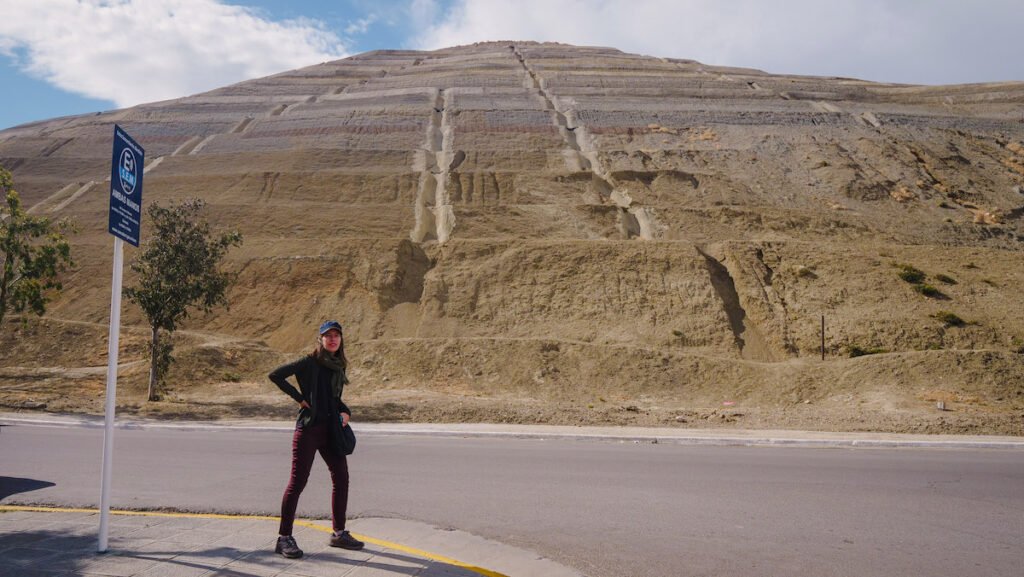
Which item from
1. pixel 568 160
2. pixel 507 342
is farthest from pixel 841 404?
pixel 568 160

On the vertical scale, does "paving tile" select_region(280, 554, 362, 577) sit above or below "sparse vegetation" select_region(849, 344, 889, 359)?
below

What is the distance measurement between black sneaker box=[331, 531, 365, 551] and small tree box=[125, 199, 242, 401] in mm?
16496

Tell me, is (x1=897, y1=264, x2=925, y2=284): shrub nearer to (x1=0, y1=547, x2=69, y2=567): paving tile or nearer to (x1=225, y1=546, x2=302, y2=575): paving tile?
(x1=225, y1=546, x2=302, y2=575): paving tile

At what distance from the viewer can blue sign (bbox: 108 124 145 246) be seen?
16.5 ft

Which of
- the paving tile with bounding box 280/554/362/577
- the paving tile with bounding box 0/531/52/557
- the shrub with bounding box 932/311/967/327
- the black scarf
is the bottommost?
the paving tile with bounding box 280/554/362/577

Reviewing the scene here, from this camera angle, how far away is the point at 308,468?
5.23 metres

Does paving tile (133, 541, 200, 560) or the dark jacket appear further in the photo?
the dark jacket

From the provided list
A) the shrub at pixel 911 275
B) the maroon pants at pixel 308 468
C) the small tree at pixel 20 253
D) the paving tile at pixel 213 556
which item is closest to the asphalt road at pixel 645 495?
the maroon pants at pixel 308 468

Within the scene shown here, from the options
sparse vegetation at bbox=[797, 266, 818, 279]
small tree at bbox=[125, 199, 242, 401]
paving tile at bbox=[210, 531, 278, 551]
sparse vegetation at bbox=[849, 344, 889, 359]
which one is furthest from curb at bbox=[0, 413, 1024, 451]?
sparse vegetation at bbox=[797, 266, 818, 279]

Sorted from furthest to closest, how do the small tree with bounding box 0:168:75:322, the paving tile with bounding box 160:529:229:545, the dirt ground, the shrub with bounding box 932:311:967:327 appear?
1. the shrub with bounding box 932:311:967:327
2. the small tree with bounding box 0:168:75:322
3. the dirt ground
4. the paving tile with bounding box 160:529:229:545

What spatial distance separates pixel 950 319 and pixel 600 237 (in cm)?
1517

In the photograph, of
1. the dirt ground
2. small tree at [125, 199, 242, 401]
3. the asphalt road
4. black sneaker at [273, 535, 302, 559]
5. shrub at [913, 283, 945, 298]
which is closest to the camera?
black sneaker at [273, 535, 302, 559]

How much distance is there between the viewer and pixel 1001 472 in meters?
9.70

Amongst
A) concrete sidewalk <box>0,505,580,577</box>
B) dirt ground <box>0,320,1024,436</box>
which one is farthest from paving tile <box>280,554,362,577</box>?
dirt ground <box>0,320,1024,436</box>
